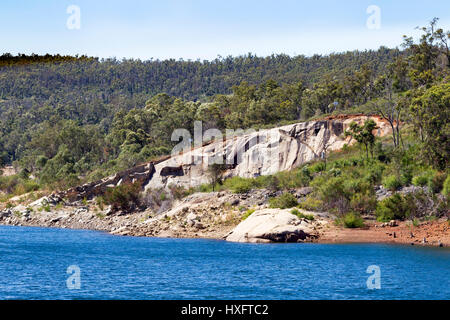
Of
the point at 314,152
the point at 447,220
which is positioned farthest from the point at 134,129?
the point at 447,220

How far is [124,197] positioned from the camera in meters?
64.6

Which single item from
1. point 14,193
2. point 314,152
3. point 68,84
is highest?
point 68,84

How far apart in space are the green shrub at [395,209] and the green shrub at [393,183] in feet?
9.48

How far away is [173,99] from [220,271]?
99.5 meters

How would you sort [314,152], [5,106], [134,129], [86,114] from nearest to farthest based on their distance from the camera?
[314,152], [134,129], [86,114], [5,106]

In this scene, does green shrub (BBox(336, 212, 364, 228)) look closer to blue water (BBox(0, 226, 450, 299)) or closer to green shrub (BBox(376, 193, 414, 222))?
green shrub (BBox(376, 193, 414, 222))

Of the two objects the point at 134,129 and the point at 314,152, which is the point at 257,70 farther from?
the point at 314,152

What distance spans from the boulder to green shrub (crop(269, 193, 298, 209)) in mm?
3463

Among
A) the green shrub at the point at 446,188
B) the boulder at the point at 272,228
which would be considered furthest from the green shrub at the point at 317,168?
the green shrub at the point at 446,188

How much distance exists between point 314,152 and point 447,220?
24.7 m

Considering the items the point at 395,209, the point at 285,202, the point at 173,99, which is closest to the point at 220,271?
the point at 285,202

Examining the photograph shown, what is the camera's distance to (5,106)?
161750 mm

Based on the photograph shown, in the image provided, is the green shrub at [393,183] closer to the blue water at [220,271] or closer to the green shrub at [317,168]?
the green shrub at [317,168]

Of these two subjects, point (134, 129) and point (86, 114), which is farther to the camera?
point (86, 114)
